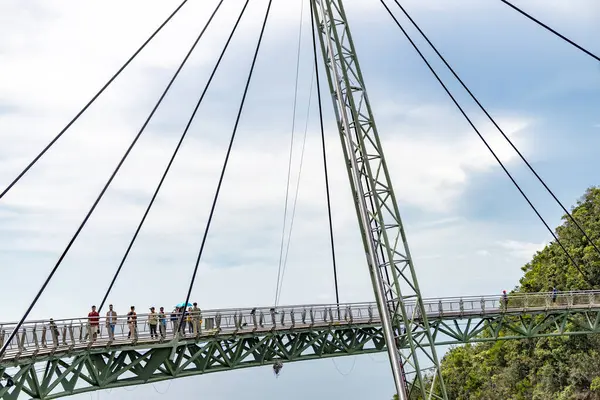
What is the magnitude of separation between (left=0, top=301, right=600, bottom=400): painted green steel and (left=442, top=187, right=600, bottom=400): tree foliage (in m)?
10.3

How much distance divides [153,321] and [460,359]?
47955 millimetres

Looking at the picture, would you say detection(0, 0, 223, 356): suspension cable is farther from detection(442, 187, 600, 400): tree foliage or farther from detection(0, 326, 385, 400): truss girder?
detection(442, 187, 600, 400): tree foliage

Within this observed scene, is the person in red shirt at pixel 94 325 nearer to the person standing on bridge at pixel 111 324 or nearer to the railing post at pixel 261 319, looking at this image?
the person standing on bridge at pixel 111 324

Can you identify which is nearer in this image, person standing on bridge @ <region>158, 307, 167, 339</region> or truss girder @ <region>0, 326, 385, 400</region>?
truss girder @ <region>0, 326, 385, 400</region>

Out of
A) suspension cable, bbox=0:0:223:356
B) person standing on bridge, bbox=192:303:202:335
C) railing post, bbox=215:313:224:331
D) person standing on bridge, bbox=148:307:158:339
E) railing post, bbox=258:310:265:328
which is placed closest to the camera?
suspension cable, bbox=0:0:223:356

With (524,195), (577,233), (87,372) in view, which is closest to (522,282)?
(577,233)

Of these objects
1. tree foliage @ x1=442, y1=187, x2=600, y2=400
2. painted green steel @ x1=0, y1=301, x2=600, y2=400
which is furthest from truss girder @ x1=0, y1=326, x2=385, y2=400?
tree foliage @ x1=442, y1=187, x2=600, y2=400

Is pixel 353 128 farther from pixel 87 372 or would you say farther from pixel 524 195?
pixel 87 372

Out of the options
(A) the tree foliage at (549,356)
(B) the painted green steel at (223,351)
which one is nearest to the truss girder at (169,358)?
(B) the painted green steel at (223,351)

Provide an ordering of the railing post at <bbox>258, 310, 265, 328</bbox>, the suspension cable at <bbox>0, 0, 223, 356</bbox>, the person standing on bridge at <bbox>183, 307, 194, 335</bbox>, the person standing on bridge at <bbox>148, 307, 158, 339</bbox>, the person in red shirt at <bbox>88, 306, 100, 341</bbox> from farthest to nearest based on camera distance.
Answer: the railing post at <bbox>258, 310, 265, 328</bbox>
the person standing on bridge at <bbox>183, 307, 194, 335</bbox>
the person standing on bridge at <bbox>148, 307, 158, 339</bbox>
the person in red shirt at <bbox>88, 306, 100, 341</bbox>
the suspension cable at <bbox>0, 0, 223, 356</bbox>

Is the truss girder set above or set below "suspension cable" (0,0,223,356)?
below

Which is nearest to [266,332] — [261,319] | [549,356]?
[261,319]

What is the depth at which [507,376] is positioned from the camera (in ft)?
197

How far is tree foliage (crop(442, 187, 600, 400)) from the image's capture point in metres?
52.1
